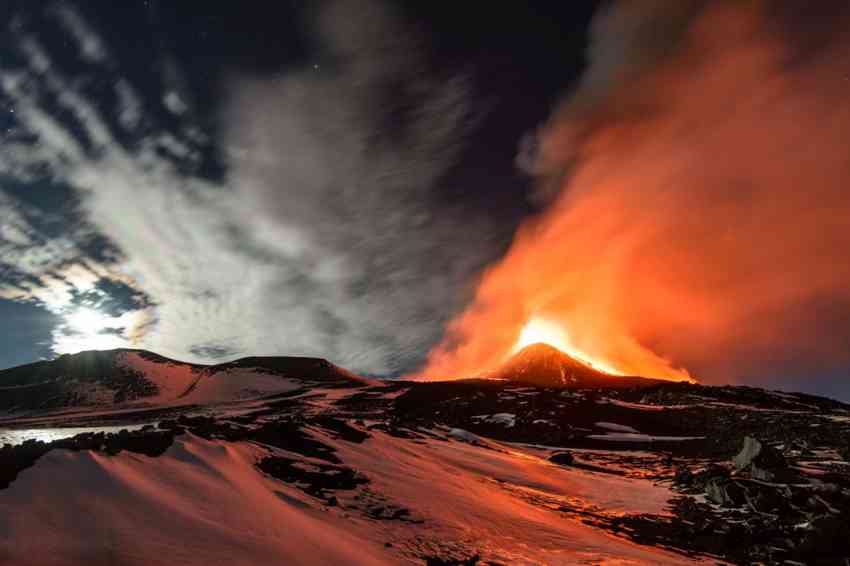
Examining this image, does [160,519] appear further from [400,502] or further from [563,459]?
[563,459]

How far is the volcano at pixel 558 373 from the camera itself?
446 feet

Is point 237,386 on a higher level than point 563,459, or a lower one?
higher

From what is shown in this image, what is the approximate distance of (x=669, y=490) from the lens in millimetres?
22859

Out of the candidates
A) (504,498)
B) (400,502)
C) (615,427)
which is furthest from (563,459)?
(615,427)

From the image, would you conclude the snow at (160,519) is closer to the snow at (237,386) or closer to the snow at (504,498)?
the snow at (504,498)

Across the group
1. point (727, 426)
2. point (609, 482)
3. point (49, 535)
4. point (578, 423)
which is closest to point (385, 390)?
point (578, 423)

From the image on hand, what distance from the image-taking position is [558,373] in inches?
6457

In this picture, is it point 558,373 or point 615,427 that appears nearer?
point 615,427

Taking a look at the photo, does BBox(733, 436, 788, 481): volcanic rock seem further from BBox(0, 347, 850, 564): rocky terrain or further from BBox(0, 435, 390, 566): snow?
BBox(0, 435, 390, 566): snow

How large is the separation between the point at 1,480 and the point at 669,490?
84.6ft

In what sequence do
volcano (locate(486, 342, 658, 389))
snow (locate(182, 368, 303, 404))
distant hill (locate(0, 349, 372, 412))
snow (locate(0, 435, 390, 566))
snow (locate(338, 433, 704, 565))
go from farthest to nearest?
volcano (locate(486, 342, 658, 389)), snow (locate(182, 368, 303, 404)), distant hill (locate(0, 349, 372, 412)), snow (locate(338, 433, 704, 565)), snow (locate(0, 435, 390, 566))

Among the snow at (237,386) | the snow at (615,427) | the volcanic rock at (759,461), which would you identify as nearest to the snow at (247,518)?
the volcanic rock at (759,461)

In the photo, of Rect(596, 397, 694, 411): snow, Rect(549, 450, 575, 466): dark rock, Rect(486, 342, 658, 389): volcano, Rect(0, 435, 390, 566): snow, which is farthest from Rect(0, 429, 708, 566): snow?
Rect(486, 342, 658, 389): volcano

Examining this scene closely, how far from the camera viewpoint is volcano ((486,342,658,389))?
136 meters
